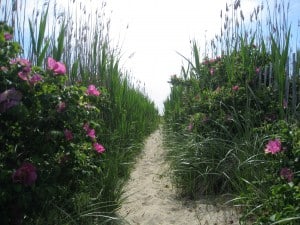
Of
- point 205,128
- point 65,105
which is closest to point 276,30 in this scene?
point 205,128

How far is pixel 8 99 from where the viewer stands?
68.2 inches

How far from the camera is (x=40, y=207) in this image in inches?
79.3

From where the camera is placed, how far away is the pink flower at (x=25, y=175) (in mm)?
1802

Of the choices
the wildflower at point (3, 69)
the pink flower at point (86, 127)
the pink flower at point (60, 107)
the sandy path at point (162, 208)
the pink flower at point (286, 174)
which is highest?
the wildflower at point (3, 69)

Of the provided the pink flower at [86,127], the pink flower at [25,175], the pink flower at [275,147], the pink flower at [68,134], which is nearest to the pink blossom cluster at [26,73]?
the pink flower at [68,134]

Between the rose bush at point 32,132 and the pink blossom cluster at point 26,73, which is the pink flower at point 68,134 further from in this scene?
the pink blossom cluster at point 26,73

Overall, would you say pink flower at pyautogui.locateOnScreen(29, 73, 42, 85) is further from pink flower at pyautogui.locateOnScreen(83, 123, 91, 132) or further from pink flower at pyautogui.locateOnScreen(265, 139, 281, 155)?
pink flower at pyautogui.locateOnScreen(265, 139, 281, 155)

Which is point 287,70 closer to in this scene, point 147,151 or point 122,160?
point 122,160

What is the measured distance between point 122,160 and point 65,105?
234 cm

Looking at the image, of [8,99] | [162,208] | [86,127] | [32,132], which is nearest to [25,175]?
[32,132]

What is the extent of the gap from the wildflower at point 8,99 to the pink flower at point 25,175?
0.93 feet

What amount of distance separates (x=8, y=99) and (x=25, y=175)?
→ 36cm

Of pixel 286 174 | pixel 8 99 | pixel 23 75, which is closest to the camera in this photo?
pixel 8 99

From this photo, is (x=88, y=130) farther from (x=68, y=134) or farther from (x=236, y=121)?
(x=236, y=121)
